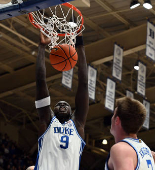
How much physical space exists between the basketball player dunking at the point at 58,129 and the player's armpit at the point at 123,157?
5.57 ft

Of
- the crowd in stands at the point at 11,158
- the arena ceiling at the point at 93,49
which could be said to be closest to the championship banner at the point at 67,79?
the arena ceiling at the point at 93,49

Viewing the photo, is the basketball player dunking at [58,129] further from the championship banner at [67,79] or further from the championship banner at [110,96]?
the championship banner at [110,96]

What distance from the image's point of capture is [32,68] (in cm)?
1683

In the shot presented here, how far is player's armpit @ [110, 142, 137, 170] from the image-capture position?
3.05 m

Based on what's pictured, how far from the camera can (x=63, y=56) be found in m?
5.61

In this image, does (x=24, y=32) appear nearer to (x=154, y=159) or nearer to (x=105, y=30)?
(x=105, y=30)

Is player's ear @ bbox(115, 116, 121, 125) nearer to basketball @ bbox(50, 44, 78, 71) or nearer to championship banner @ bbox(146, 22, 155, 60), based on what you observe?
basketball @ bbox(50, 44, 78, 71)

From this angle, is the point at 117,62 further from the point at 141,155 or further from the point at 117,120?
the point at 141,155

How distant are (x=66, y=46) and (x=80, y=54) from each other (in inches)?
16.4

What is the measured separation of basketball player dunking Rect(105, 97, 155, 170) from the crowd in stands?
15.6m

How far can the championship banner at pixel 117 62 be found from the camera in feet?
44.5

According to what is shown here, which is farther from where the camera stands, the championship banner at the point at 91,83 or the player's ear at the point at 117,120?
the championship banner at the point at 91,83

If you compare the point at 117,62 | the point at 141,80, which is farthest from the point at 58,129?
the point at 141,80

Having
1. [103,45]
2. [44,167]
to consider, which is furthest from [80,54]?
[103,45]
